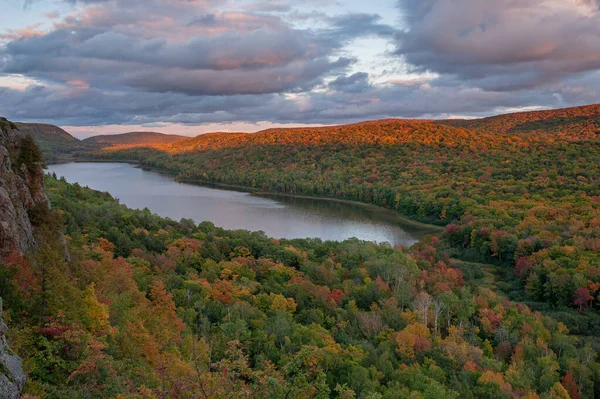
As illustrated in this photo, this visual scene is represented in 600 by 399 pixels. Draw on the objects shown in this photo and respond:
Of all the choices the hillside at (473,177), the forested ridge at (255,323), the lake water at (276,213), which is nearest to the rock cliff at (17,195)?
the forested ridge at (255,323)

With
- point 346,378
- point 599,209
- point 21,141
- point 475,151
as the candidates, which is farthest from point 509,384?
point 475,151

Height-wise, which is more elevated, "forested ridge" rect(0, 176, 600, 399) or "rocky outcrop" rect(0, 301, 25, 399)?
"rocky outcrop" rect(0, 301, 25, 399)

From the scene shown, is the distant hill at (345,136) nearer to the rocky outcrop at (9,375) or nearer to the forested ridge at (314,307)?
the forested ridge at (314,307)

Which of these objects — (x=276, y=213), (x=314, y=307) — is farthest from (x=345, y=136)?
(x=314, y=307)

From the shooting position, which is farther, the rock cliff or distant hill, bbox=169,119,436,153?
distant hill, bbox=169,119,436,153

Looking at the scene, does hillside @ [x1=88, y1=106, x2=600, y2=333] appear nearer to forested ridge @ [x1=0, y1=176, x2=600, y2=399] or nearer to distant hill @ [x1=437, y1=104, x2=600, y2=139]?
distant hill @ [x1=437, y1=104, x2=600, y2=139]

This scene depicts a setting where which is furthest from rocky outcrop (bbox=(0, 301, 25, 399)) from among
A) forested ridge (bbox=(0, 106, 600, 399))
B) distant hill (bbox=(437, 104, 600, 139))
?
distant hill (bbox=(437, 104, 600, 139))
